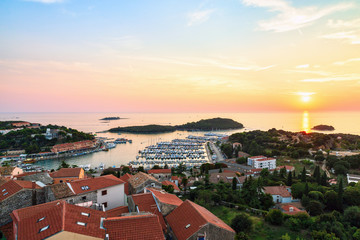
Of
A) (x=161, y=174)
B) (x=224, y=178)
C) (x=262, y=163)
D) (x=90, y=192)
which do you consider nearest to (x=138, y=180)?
(x=90, y=192)

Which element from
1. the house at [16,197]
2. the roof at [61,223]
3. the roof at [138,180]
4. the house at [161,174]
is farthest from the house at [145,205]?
the house at [161,174]

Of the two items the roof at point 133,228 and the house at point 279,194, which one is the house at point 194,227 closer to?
the roof at point 133,228

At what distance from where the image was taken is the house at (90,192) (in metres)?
9.45

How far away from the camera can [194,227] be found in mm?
7062

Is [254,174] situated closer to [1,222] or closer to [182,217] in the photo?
[182,217]

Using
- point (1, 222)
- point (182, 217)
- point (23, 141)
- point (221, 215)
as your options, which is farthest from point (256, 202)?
point (23, 141)

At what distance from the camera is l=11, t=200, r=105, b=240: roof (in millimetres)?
5602

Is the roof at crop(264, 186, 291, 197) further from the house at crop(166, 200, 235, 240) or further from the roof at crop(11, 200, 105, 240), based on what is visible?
the roof at crop(11, 200, 105, 240)

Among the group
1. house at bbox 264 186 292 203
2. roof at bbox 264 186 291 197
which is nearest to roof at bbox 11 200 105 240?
house at bbox 264 186 292 203

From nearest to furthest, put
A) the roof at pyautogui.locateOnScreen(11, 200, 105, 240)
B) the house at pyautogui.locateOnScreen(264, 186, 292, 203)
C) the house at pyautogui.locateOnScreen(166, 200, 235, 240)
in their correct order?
the roof at pyautogui.locateOnScreen(11, 200, 105, 240)
the house at pyautogui.locateOnScreen(166, 200, 235, 240)
the house at pyautogui.locateOnScreen(264, 186, 292, 203)

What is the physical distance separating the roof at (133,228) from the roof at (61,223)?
34cm

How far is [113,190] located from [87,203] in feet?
4.97

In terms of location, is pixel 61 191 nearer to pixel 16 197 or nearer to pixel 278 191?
pixel 16 197

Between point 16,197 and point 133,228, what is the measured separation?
6.71 m
